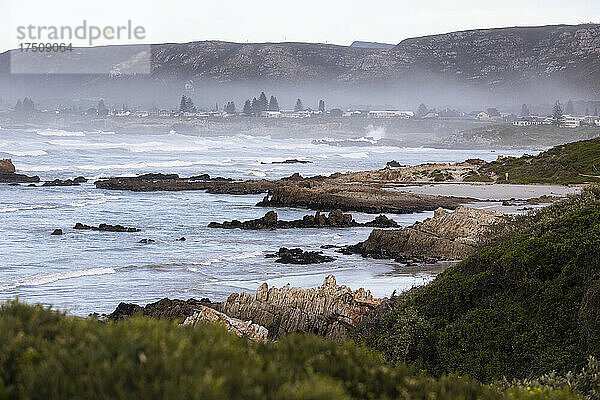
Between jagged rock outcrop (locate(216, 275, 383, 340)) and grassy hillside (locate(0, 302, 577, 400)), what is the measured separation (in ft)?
20.6

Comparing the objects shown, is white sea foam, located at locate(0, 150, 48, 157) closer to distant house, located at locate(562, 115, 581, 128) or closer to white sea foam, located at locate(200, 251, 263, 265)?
white sea foam, located at locate(200, 251, 263, 265)

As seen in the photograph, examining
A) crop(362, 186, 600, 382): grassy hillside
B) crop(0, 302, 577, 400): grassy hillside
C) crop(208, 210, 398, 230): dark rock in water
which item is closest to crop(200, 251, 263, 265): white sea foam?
crop(208, 210, 398, 230): dark rock in water

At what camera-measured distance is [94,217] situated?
33.3 m

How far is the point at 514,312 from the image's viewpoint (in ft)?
28.4

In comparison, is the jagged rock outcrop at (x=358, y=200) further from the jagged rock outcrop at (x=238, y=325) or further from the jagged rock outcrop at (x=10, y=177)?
the jagged rock outcrop at (x=238, y=325)

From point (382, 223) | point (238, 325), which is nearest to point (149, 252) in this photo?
point (382, 223)

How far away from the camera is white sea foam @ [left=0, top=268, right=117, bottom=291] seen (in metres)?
18.2

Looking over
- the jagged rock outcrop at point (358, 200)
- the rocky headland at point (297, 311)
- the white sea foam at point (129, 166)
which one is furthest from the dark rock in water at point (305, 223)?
the white sea foam at point (129, 166)

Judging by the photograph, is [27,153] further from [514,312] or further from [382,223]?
[514,312]

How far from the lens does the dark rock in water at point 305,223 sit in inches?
1188

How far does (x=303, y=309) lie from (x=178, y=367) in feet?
26.2

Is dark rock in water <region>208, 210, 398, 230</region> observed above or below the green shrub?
below

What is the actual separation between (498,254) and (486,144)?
137m

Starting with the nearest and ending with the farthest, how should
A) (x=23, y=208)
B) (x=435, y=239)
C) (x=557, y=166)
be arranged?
(x=435, y=239) < (x=23, y=208) < (x=557, y=166)
